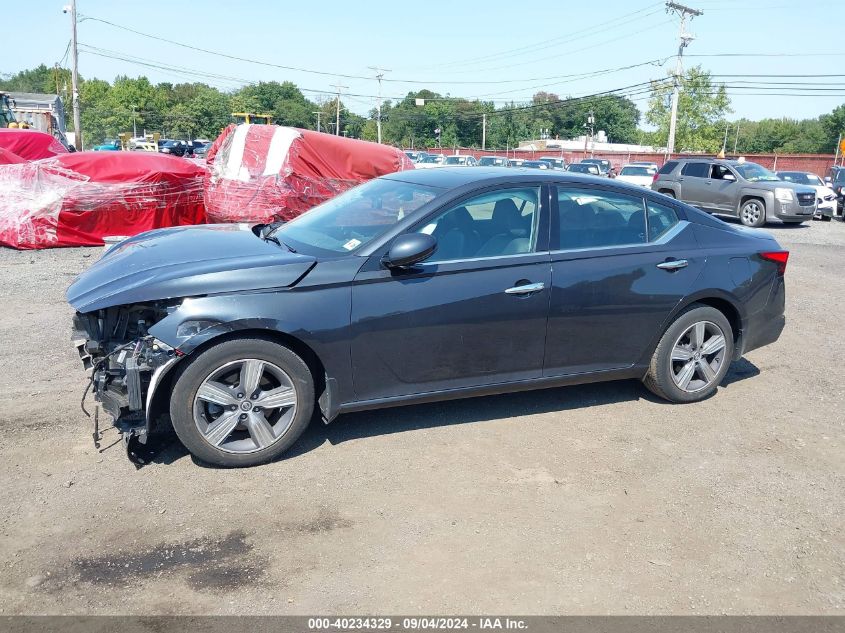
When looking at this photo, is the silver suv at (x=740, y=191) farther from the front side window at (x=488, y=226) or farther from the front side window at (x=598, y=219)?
the front side window at (x=488, y=226)

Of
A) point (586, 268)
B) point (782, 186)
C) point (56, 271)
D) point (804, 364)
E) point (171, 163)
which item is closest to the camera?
point (586, 268)

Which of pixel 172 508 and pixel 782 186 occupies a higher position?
pixel 782 186

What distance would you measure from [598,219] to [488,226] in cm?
85

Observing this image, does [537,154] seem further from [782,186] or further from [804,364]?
[804,364]

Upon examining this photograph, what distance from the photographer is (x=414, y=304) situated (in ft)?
14.2

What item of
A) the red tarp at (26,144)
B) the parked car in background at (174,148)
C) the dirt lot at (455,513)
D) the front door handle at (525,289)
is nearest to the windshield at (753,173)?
the dirt lot at (455,513)

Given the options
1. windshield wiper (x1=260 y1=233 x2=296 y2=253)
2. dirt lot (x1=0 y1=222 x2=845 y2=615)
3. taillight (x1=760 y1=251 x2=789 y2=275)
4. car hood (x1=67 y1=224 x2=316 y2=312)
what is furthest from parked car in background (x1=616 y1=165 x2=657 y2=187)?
car hood (x1=67 y1=224 x2=316 y2=312)

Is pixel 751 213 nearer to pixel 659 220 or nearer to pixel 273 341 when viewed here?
pixel 659 220

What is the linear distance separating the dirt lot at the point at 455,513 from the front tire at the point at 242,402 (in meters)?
0.15

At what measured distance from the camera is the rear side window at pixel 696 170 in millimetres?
20969

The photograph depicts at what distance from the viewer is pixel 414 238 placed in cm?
429

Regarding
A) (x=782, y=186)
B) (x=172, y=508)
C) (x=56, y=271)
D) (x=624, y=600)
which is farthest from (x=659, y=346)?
(x=782, y=186)

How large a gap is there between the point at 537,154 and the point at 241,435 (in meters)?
65.8

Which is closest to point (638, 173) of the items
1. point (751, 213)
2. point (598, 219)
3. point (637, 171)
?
point (637, 171)
